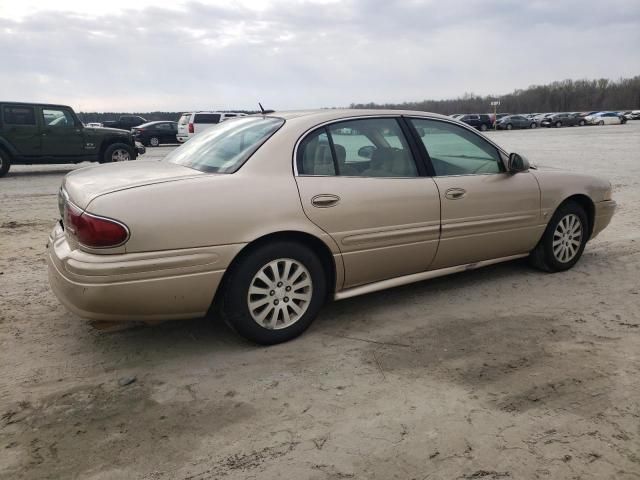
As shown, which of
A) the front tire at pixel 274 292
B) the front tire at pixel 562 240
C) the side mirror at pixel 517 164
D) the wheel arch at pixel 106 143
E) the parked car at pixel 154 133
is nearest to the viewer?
the front tire at pixel 274 292

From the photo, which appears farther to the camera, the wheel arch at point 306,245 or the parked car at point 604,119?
the parked car at point 604,119

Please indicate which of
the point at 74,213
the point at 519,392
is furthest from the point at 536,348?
the point at 74,213

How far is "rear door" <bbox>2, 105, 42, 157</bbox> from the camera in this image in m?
12.7

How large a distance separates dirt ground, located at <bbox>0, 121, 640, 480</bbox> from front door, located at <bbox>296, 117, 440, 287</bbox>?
0.48m

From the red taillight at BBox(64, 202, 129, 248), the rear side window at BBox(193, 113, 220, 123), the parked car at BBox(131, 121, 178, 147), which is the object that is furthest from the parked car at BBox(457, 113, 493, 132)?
the red taillight at BBox(64, 202, 129, 248)

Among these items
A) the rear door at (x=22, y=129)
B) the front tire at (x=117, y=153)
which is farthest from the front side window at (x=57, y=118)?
the front tire at (x=117, y=153)

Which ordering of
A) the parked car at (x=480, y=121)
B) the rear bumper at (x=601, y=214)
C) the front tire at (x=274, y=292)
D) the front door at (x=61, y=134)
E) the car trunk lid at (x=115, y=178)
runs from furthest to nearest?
the parked car at (x=480, y=121), the front door at (x=61, y=134), the rear bumper at (x=601, y=214), the front tire at (x=274, y=292), the car trunk lid at (x=115, y=178)

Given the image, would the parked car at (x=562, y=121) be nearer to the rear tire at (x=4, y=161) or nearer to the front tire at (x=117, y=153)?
the front tire at (x=117, y=153)

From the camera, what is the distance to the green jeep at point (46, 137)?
12.8 metres

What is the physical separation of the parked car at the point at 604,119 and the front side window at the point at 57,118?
5663cm

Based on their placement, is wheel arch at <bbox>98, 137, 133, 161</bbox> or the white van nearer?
wheel arch at <bbox>98, 137, 133, 161</bbox>

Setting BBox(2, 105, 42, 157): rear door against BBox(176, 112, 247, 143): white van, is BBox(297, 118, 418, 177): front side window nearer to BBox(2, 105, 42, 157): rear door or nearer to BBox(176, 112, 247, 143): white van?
BBox(2, 105, 42, 157): rear door

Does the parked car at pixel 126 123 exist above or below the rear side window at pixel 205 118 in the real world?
above

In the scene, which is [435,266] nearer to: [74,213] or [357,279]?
[357,279]
